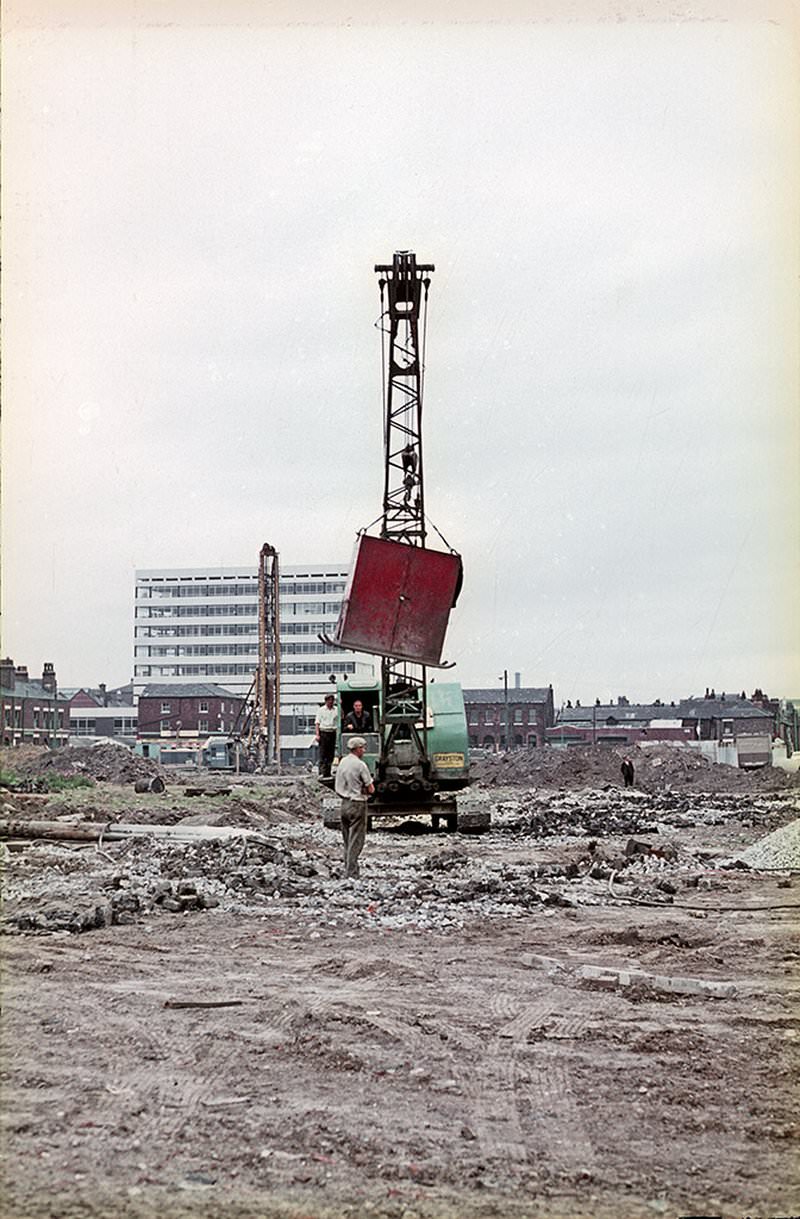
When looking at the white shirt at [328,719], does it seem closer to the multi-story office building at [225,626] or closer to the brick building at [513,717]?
the multi-story office building at [225,626]

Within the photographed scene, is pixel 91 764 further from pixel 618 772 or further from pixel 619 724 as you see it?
pixel 619 724

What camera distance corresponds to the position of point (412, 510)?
982 inches

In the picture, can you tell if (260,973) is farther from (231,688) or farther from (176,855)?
(231,688)

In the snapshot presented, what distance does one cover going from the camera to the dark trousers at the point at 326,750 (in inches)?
878

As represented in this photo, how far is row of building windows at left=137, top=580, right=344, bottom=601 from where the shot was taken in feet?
335

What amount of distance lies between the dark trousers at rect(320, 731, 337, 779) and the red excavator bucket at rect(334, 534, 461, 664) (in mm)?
1930

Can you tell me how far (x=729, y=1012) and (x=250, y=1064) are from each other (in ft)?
10.5

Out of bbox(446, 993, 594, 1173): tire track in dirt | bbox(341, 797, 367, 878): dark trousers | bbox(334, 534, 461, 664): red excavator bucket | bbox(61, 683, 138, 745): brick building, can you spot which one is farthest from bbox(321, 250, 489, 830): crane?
bbox(61, 683, 138, 745): brick building

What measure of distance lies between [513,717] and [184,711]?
28.5m

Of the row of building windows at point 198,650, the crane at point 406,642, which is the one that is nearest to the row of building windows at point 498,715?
the row of building windows at point 198,650

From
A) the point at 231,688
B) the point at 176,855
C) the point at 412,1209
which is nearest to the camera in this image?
the point at 412,1209

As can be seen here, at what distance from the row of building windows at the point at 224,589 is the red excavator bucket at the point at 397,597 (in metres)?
78.5

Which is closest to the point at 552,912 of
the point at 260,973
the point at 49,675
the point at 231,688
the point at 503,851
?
the point at 260,973

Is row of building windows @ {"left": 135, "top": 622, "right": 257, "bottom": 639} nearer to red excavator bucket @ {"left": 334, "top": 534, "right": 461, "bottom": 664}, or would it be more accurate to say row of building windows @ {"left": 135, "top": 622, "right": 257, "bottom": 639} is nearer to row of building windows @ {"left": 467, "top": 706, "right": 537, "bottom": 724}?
row of building windows @ {"left": 467, "top": 706, "right": 537, "bottom": 724}
